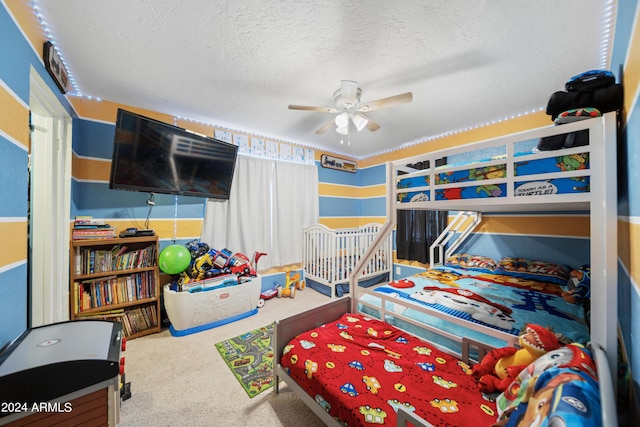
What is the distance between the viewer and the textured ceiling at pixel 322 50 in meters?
1.34

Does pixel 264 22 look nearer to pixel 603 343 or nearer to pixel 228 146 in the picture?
pixel 228 146

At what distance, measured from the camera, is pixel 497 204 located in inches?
48.2

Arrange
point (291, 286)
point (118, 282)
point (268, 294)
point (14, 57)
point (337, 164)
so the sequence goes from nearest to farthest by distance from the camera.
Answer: point (14, 57) < point (118, 282) < point (268, 294) < point (291, 286) < point (337, 164)

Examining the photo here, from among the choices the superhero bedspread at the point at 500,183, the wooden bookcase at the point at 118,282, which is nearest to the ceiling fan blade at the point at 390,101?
the superhero bedspread at the point at 500,183

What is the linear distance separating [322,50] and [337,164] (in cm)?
272

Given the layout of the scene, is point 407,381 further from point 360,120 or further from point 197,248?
point 197,248

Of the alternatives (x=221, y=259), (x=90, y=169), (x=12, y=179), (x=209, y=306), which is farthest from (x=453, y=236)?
(x=90, y=169)

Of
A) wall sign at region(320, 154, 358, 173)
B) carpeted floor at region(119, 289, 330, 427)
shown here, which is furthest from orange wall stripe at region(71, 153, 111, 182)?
wall sign at region(320, 154, 358, 173)

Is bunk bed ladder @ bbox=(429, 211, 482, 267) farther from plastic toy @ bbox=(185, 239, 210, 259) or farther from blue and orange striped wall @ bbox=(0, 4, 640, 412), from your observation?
plastic toy @ bbox=(185, 239, 210, 259)

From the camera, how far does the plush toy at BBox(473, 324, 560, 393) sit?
996mm

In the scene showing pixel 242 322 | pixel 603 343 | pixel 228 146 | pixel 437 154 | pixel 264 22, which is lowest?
pixel 242 322

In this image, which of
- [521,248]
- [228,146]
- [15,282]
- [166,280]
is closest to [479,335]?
[521,248]

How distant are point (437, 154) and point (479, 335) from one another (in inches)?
45.6

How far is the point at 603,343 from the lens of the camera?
0.87m
